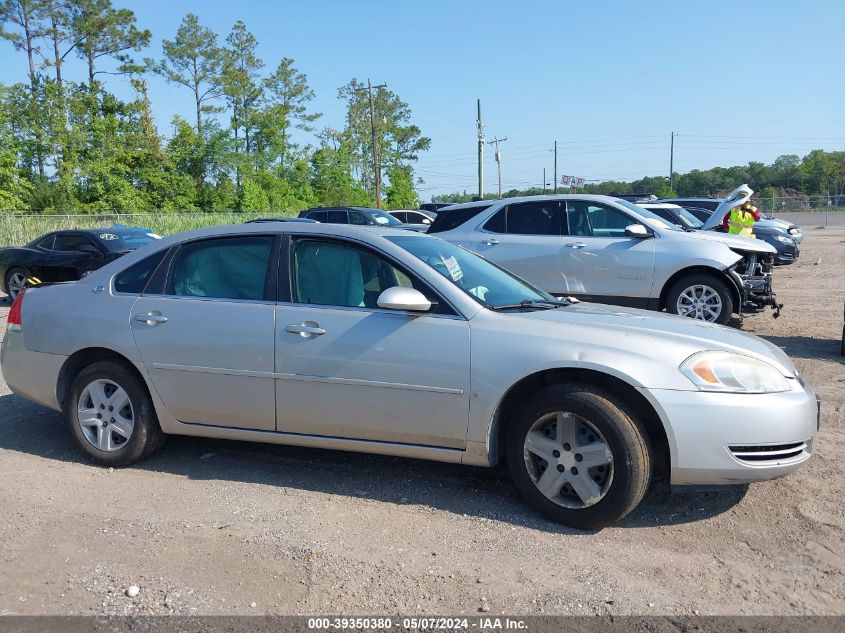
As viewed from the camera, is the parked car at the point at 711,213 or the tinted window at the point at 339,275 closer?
the tinted window at the point at 339,275

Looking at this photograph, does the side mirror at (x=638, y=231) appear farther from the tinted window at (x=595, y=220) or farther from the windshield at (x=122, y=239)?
the windshield at (x=122, y=239)

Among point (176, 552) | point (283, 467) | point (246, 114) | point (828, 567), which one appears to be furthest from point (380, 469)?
point (246, 114)

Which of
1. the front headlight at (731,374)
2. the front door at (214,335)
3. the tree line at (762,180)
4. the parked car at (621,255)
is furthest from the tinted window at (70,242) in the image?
the tree line at (762,180)

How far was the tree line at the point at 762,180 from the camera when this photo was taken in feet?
258

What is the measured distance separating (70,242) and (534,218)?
9.46m

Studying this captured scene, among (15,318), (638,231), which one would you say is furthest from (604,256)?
(15,318)

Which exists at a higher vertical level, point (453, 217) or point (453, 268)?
point (453, 217)

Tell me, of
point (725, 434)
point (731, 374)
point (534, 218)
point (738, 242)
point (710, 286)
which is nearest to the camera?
point (725, 434)

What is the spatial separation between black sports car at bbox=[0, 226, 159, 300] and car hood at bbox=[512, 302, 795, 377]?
1164cm

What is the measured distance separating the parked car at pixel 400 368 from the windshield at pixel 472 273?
17 millimetres

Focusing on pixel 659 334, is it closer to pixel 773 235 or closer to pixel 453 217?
pixel 453 217

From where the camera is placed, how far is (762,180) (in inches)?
3273

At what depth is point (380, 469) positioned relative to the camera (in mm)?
4758

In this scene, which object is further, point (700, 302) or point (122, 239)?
point (122, 239)
